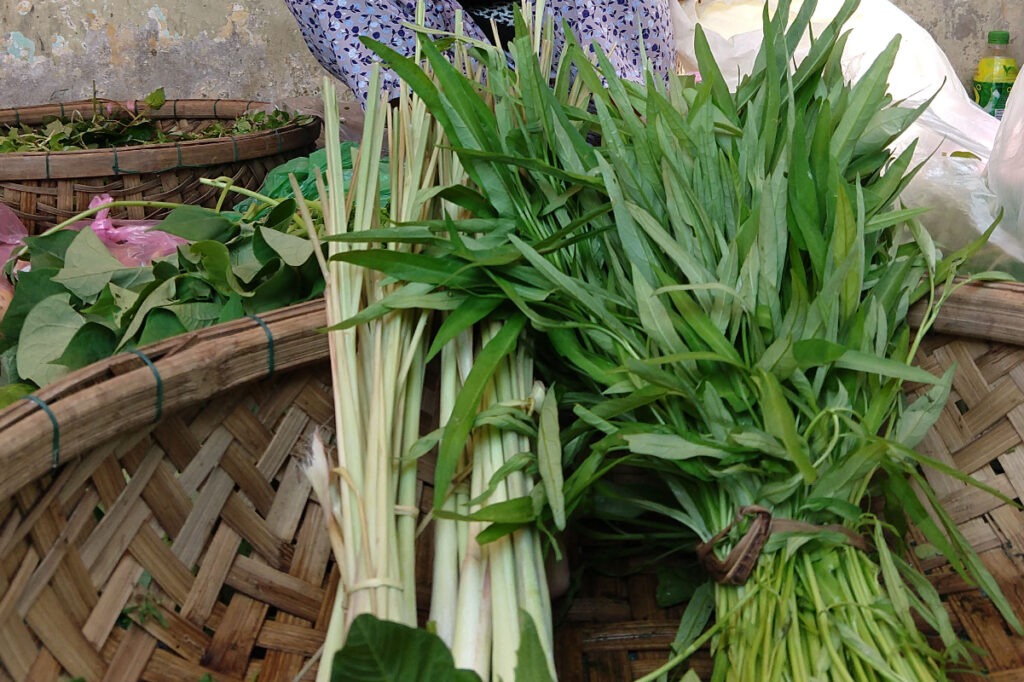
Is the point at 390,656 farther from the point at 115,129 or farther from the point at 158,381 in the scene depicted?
the point at 115,129

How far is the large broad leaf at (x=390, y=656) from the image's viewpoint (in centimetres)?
45

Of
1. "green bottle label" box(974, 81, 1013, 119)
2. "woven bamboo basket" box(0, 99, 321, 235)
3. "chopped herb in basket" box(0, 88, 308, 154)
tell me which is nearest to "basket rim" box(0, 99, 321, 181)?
"woven bamboo basket" box(0, 99, 321, 235)

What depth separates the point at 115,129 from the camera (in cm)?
177

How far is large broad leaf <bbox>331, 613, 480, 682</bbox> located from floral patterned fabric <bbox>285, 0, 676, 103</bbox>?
3.27 ft

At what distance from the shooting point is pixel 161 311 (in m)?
0.75

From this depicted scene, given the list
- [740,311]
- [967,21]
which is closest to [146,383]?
[740,311]

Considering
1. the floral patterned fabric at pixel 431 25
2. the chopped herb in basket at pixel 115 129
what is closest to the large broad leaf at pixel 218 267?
the floral patterned fabric at pixel 431 25

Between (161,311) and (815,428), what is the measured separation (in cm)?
50

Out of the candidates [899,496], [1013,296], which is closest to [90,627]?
[899,496]

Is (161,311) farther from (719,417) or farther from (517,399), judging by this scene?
(719,417)

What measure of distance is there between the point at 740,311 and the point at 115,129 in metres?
1.53

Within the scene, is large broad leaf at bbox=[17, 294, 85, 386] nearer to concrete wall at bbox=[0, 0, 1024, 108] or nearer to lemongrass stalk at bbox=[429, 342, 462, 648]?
lemongrass stalk at bbox=[429, 342, 462, 648]

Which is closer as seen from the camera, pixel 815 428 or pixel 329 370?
pixel 815 428

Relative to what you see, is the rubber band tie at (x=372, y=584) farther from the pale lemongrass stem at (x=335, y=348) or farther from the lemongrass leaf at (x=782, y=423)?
the lemongrass leaf at (x=782, y=423)
